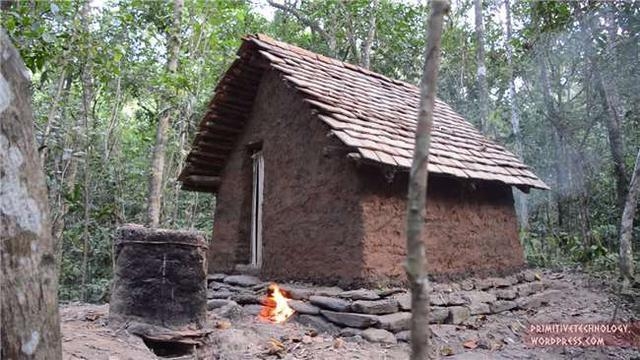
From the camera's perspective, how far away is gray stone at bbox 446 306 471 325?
640cm

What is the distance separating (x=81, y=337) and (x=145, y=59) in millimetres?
8444

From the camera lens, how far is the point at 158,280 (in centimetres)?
492

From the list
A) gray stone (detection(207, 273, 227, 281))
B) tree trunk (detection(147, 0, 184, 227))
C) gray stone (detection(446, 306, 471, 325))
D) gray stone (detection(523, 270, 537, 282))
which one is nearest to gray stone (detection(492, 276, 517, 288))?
gray stone (detection(523, 270, 537, 282))

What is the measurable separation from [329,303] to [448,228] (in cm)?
238

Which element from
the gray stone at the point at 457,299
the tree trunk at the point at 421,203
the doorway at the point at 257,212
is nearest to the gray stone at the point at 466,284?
the gray stone at the point at 457,299

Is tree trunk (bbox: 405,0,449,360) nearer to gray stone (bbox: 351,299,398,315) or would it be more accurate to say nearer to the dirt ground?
the dirt ground

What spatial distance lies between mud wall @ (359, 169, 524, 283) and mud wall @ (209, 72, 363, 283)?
24 cm

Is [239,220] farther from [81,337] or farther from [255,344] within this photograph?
[81,337]

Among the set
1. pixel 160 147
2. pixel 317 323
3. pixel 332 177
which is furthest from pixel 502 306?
pixel 160 147

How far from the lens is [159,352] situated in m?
4.76

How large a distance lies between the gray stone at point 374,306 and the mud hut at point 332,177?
14.2 inches

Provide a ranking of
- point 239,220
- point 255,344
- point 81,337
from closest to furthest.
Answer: point 81,337
point 255,344
point 239,220

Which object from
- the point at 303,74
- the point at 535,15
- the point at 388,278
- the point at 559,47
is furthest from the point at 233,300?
the point at 559,47

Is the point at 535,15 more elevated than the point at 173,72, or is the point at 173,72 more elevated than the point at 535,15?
the point at 535,15
